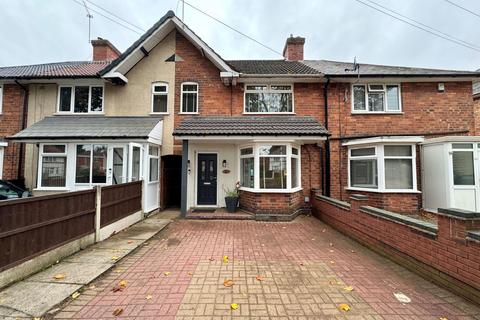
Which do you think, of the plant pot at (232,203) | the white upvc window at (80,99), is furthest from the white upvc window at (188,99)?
the plant pot at (232,203)

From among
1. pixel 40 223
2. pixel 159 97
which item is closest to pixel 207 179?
pixel 159 97

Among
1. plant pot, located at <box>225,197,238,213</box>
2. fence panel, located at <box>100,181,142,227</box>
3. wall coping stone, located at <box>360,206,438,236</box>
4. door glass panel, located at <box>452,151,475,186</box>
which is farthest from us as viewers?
plant pot, located at <box>225,197,238,213</box>

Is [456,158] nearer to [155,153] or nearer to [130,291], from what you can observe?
[130,291]

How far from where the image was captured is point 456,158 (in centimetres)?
835

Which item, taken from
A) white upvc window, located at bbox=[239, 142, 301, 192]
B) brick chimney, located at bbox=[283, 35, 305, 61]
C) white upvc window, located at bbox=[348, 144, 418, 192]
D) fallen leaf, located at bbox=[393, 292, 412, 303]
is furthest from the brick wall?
white upvc window, located at bbox=[348, 144, 418, 192]

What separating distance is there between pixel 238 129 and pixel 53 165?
23.7 ft

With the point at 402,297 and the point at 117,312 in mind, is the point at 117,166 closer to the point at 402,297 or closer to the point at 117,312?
the point at 117,312

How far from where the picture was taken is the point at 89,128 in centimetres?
930

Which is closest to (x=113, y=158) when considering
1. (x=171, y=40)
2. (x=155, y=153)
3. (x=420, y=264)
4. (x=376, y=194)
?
(x=155, y=153)

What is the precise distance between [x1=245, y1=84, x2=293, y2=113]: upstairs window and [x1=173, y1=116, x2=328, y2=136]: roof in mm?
740

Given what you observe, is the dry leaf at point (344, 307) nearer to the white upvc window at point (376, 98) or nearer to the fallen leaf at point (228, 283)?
the fallen leaf at point (228, 283)

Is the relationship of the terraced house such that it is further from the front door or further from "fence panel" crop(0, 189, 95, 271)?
"fence panel" crop(0, 189, 95, 271)

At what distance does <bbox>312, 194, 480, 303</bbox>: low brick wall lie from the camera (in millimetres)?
3318

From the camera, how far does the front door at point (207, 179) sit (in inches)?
396
